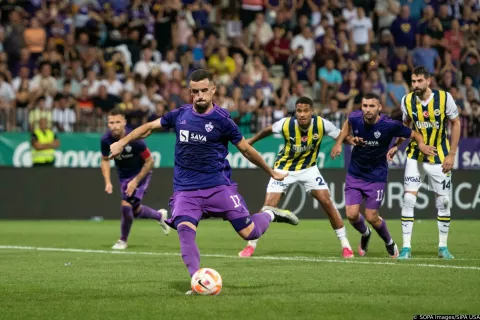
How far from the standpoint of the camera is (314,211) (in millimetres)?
23688

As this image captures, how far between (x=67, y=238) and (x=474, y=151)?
11399mm

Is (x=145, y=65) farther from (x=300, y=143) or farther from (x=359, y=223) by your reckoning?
(x=359, y=223)

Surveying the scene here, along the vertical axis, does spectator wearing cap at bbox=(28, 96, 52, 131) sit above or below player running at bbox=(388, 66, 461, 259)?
below

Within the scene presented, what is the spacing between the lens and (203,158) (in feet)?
32.1

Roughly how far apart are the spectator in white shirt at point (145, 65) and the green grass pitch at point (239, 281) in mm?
8622

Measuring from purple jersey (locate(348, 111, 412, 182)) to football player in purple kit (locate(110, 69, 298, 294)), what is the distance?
412cm

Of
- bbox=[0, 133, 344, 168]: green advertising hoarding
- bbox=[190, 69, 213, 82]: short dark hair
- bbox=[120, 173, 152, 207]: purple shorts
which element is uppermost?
bbox=[190, 69, 213, 82]: short dark hair

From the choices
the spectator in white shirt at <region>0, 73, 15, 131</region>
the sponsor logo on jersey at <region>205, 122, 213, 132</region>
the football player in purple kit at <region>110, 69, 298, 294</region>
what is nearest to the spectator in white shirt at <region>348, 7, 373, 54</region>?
the spectator in white shirt at <region>0, 73, 15, 131</region>

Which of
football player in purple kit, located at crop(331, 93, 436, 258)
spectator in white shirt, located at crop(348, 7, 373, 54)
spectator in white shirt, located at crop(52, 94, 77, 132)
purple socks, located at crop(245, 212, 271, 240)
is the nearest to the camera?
purple socks, located at crop(245, 212, 271, 240)

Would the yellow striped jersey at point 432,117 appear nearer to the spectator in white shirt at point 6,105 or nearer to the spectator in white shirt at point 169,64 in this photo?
the spectator in white shirt at point 6,105

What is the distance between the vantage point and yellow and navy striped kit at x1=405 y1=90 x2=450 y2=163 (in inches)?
518

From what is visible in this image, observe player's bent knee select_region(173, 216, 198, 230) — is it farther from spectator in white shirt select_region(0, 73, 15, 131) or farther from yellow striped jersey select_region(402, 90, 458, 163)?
spectator in white shirt select_region(0, 73, 15, 131)

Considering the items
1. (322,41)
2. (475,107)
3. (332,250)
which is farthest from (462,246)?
(322,41)

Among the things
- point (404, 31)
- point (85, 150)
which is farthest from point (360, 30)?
point (85, 150)
